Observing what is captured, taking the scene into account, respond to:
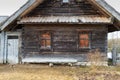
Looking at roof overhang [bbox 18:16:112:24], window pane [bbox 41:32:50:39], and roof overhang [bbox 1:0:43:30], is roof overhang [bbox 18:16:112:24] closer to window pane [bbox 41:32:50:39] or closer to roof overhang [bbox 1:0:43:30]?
roof overhang [bbox 1:0:43:30]

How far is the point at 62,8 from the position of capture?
25.4 metres

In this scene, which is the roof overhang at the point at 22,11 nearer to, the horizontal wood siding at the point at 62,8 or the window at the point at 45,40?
the horizontal wood siding at the point at 62,8

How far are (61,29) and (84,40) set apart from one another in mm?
1965

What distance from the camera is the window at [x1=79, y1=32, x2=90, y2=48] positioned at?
2473 cm

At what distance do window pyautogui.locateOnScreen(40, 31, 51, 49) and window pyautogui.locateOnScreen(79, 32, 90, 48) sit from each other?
2405 millimetres

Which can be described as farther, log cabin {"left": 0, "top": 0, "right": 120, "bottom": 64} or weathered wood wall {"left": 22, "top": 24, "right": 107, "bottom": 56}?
weathered wood wall {"left": 22, "top": 24, "right": 107, "bottom": 56}

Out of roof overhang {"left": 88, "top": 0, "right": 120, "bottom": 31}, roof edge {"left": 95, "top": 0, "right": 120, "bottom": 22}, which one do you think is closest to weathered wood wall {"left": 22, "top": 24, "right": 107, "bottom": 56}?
roof overhang {"left": 88, "top": 0, "right": 120, "bottom": 31}

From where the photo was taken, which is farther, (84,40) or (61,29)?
(61,29)

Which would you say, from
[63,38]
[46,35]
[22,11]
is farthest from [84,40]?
[22,11]

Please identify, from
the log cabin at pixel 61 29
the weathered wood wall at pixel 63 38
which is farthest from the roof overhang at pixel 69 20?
the weathered wood wall at pixel 63 38

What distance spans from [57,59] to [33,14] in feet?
13.2

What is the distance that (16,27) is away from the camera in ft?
86.6

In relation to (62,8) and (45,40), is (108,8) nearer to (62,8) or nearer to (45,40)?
(62,8)

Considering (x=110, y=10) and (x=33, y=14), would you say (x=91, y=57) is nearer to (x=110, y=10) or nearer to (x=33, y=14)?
(x=110, y=10)
